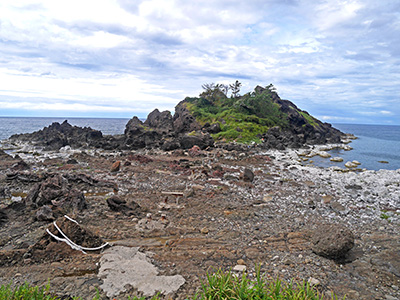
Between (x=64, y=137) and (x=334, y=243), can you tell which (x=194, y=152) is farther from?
(x=334, y=243)

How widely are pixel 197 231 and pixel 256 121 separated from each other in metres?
49.8

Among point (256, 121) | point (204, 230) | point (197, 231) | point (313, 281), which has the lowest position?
point (197, 231)

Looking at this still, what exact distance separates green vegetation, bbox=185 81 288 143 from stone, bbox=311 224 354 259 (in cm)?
3561

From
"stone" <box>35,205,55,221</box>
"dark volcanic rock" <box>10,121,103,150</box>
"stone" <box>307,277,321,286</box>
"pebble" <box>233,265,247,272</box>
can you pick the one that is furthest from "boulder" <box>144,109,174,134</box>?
"stone" <box>307,277,321,286</box>

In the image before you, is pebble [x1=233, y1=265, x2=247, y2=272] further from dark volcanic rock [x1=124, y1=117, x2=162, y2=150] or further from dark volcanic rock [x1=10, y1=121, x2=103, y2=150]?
dark volcanic rock [x1=10, y1=121, x2=103, y2=150]

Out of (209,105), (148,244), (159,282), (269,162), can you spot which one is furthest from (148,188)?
(209,105)

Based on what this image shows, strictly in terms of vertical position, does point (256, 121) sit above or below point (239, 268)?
above

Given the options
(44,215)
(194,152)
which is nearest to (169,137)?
(194,152)

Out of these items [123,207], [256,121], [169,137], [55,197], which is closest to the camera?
[123,207]

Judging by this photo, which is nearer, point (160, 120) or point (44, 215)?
point (44, 215)

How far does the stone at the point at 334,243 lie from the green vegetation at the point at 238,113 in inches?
1402

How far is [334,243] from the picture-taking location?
7668 millimetres

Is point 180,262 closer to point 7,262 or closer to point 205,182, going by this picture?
point 7,262

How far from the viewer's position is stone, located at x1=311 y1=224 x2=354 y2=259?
7641mm
